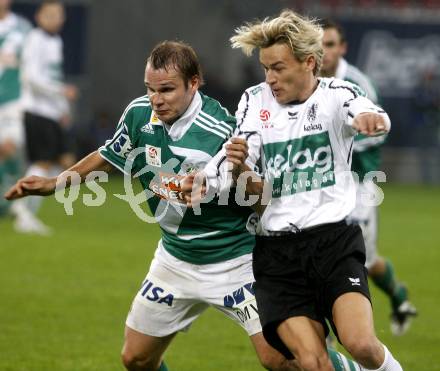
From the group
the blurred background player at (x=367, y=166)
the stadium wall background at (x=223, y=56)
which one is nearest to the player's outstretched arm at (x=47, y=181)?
the blurred background player at (x=367, y=166)

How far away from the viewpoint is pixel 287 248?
5535mm

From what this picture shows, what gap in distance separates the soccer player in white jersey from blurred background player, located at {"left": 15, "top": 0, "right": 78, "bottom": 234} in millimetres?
9361

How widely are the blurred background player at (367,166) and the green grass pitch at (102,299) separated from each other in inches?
8.0

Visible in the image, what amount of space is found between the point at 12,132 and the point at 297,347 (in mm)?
10345

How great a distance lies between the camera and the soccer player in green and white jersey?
19.1 feet

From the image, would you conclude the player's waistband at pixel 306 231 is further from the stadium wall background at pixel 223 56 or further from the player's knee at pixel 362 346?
the stadium wall background at pixel 223 56

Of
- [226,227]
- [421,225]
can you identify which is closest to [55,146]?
[421,225]

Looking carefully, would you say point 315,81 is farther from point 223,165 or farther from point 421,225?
point 421,225

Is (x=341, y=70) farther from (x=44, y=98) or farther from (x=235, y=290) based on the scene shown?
(x=44, y=98)

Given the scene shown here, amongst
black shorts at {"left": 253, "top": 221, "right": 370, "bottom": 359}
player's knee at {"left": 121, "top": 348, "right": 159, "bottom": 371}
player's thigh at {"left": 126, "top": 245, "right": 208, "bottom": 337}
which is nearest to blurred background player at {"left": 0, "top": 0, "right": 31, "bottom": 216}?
player's thigh at {"left": 126, "top": 245, "right": 208, "bottom": 337}

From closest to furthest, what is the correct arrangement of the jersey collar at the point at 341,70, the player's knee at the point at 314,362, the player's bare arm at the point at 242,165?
the player's knee at the point at 314,362, the player's bare arm at the point at 242,165, the jersey collar at the point at 341,70

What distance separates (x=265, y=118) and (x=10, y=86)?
32.8ft

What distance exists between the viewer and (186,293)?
607cm

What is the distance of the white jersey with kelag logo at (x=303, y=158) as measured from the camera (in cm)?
551
